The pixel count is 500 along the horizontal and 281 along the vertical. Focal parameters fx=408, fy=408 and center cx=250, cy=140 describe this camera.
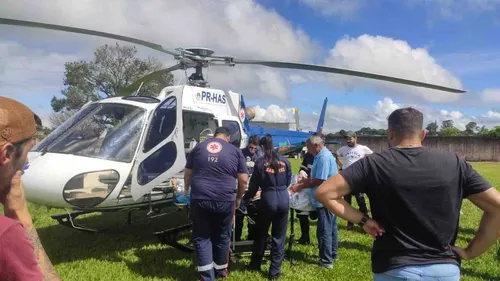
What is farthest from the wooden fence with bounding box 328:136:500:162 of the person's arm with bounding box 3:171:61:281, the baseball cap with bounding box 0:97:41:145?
the baseball cap with bounding box 0:97:41:145

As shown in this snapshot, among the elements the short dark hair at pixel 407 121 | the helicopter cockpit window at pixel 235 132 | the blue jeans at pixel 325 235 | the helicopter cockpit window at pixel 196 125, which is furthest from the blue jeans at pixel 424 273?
the helicopter cockpit window at pixel 235 132

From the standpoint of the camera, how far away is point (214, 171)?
4719 mm

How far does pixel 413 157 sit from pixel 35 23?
4.82 m

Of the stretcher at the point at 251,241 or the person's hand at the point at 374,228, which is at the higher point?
the person's hand at the point at 374,228

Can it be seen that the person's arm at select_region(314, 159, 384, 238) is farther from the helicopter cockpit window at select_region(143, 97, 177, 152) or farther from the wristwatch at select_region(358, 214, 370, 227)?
the helicopter cockpit window at select_region(143, 97, 177, 152)

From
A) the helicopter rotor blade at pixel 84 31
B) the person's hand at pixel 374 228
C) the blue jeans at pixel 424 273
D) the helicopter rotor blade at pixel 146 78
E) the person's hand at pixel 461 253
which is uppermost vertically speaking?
the helicopter rotor blade at pixel 84 31

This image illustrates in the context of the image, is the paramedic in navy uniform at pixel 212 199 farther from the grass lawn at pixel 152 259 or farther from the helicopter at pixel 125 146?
the helicopter at pixel 125 146

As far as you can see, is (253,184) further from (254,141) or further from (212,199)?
(254,141)

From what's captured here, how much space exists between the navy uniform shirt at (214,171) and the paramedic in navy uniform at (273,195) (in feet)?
1.24

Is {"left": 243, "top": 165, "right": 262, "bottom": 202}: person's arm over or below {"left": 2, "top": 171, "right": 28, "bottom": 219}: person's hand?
below

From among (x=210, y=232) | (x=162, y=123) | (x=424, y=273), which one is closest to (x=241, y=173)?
(x=210, y=232)

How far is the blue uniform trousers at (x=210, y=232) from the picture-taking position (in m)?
4.65

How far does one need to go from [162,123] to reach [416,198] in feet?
14.1

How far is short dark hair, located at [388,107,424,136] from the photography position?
2.36m
